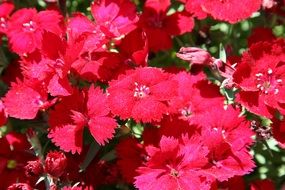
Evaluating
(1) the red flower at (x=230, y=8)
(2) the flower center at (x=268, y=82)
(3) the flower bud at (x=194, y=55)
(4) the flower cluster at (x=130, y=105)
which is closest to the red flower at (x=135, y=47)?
(4) the flower cluster at (x=130, y=105)

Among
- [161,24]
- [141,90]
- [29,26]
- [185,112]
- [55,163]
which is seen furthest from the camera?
[161,24]

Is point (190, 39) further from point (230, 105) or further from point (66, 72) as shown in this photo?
point (66, 72)

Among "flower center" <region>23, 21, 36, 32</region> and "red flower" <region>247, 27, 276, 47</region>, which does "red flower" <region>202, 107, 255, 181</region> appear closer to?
"red flower" <region>247, 27, 276, 47</region>

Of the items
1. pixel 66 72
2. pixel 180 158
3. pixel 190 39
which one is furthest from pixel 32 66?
pixel 190 39

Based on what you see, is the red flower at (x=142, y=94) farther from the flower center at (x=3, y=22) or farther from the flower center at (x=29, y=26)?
the flower center at (x=3, y=22)

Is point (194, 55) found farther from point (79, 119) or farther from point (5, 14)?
point (5, 14)

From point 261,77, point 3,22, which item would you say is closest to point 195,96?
point 261,77
